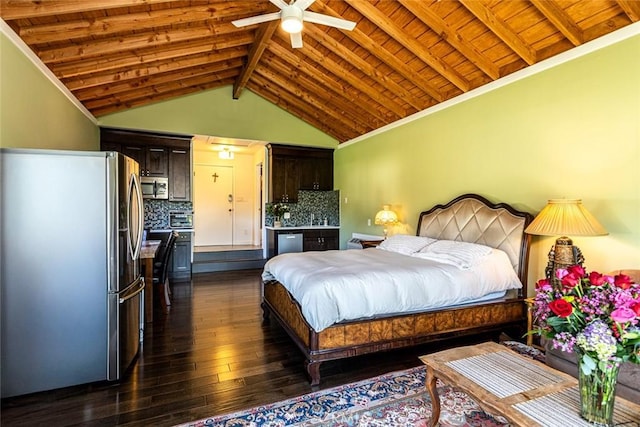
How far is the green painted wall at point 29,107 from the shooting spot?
2588 mm

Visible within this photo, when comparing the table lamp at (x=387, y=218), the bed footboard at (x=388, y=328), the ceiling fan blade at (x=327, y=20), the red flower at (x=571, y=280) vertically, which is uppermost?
the ceiling fan blade at (x=327, y=20)

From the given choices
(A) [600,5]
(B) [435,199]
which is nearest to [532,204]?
(B) [435,199]

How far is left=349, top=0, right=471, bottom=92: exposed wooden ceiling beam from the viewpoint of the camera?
3303mm

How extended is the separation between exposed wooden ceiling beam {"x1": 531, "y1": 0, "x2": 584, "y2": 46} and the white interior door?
23.6ft

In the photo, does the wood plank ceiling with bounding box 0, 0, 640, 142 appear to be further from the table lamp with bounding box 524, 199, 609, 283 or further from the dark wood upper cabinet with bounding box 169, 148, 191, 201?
the table lamp with bounding box 524, 199, 609, 283

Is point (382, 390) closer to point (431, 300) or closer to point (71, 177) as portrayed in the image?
point (431, 300)

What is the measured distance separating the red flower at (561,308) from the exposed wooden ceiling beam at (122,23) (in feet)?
13.2

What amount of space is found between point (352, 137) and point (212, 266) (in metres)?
3.93

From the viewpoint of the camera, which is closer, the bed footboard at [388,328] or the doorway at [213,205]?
the bed footboard at [388,328]

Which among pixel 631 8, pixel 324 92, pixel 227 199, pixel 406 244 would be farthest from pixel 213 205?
pixel 631 8

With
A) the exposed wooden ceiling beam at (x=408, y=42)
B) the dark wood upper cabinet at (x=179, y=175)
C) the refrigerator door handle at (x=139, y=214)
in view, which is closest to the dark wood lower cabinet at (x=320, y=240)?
the dark wood upper cabinet at (x=179, y=175)

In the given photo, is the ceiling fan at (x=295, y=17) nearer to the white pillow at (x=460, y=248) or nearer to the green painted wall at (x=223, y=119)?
the white pillow at (x=460, y=248)

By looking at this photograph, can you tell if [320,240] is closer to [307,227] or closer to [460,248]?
[307,227]

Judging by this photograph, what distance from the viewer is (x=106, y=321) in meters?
2.35
